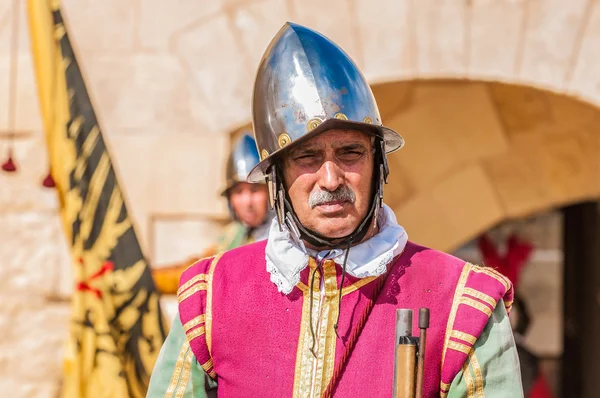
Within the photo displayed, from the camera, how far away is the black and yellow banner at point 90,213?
493cm

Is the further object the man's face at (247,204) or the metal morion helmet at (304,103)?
the man's face at (247,204)

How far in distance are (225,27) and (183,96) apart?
362 mm

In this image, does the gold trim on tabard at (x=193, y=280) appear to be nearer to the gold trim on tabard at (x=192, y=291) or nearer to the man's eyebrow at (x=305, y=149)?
the gold trim on tabard at (x=192, y=291)

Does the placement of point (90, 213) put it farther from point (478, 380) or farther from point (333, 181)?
point (478, 380)

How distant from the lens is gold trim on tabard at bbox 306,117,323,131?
9.43ft

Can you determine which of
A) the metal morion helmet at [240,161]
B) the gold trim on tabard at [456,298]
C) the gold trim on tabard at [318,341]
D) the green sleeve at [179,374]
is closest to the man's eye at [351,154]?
the gold trim on tabard at [318,341]

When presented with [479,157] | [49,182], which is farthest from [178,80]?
[479,157]

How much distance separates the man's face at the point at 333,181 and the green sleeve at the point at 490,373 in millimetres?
398

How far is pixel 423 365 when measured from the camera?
265 centimetres

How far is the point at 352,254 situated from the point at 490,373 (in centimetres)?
41

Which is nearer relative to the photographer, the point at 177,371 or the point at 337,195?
the point at 337,195

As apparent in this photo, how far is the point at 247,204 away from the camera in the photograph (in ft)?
19.2

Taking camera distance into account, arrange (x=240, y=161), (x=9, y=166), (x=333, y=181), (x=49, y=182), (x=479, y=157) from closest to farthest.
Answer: (x=333, y=181), (x=49, y=182), (x=9, y=166), (x=240, y=161), (x=479, y=157)

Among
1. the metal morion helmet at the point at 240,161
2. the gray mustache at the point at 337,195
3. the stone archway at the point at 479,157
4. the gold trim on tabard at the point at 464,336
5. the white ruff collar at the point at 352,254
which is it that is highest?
the gray mustache at the point at 337,195
